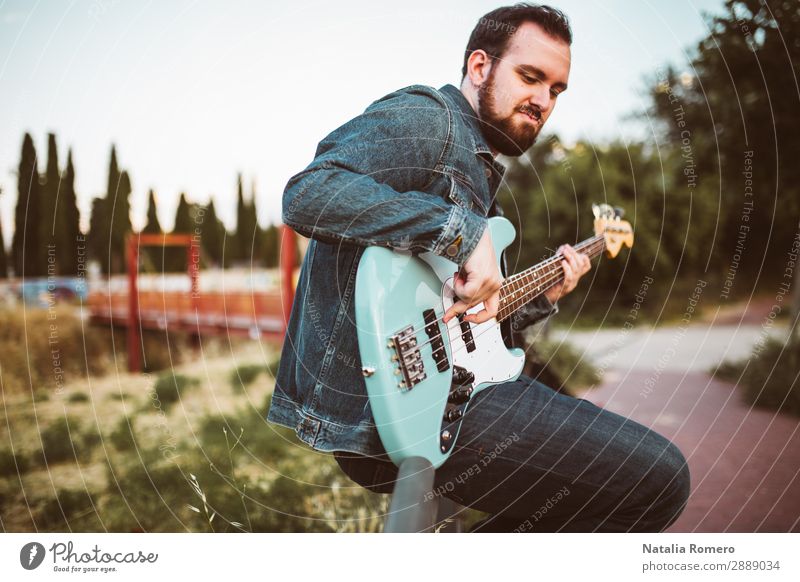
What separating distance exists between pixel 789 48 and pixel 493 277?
239 centimetres

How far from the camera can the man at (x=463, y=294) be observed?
1.18 metres

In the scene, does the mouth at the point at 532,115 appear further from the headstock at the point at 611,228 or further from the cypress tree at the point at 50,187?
the cypress tree at the point at 50,187

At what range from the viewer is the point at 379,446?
1.26m

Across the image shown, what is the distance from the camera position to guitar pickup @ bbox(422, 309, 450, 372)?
50.1 inches

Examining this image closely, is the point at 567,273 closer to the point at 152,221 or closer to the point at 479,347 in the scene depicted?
the point at 479,347

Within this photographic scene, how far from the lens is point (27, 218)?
2506mm

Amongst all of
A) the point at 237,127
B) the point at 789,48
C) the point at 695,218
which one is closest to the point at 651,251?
the point at 695,218

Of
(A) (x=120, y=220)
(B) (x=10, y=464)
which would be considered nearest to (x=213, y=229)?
(A) (x=120, y=220)

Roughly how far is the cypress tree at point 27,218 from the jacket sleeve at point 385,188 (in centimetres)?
170

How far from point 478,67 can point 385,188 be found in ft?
1.83

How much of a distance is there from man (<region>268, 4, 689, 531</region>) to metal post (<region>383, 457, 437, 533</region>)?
2.9 inches

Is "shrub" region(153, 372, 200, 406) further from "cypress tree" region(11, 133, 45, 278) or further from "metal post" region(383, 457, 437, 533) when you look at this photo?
"metal post" region(383, 457, 437, 533)

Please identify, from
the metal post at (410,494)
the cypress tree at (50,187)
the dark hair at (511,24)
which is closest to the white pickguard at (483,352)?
the metal post at (410,494)

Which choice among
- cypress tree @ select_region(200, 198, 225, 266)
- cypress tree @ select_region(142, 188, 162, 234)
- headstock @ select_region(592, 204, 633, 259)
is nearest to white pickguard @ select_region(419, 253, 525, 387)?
headstock @ select_region(592, 204, 633, 259)
